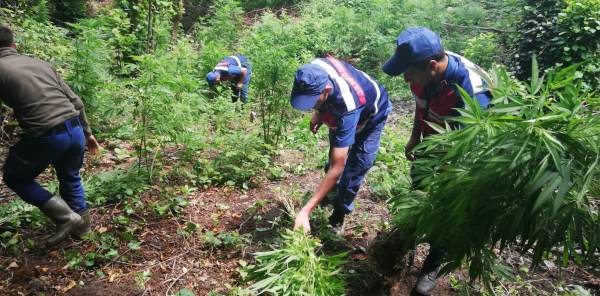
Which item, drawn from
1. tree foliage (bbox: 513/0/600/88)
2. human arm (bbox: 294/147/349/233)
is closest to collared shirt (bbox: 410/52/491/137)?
human arm (bbox: 294/147/349/233)

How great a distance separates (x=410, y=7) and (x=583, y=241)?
10929 mm

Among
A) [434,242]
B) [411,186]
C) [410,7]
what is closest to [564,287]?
[411,186]

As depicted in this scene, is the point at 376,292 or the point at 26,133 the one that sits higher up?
the point at 26,133

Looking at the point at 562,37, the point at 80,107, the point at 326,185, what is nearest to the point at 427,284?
the point at 326,185

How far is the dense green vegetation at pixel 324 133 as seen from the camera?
1.63 metres

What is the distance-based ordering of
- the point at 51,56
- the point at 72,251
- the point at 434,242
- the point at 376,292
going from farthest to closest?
the point at 51,56
the point at 72,251
the point at 376,292
the point at 434,242

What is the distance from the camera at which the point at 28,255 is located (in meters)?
3.48

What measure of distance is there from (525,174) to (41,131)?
3.52m

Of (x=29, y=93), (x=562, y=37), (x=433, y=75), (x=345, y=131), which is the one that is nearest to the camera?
(x=433, y=75)

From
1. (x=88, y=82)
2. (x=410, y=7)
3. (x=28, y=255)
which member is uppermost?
(x=410, y=7)

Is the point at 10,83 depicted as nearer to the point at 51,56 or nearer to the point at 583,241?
the point at 51,56

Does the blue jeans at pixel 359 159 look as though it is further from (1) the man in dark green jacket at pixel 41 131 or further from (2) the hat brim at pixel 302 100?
(1) the man in dark green jacket at pixel 41 131

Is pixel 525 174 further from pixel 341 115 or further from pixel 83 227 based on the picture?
pixel 83 227

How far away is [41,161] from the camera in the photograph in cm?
334
